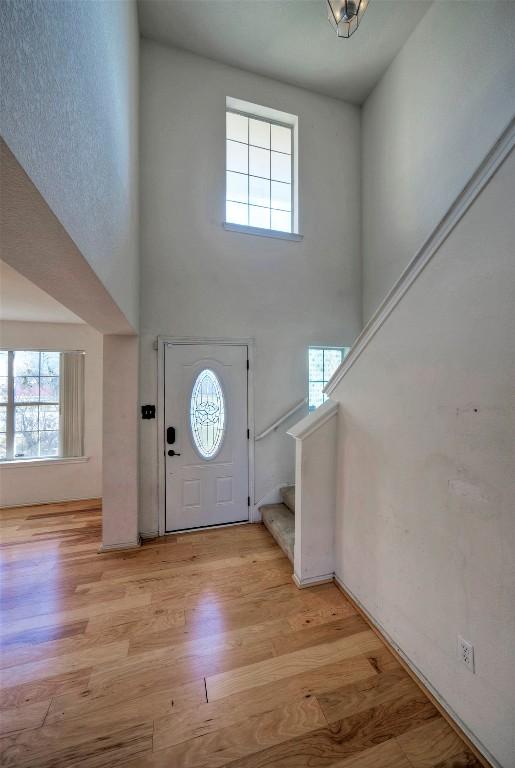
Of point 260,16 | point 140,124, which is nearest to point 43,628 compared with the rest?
point 140,124

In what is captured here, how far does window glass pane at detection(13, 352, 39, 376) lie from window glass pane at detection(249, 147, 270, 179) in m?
3.55

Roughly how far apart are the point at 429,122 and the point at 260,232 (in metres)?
1.81

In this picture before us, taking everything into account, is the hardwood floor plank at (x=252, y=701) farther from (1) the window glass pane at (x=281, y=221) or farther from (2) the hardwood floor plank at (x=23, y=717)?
(1) the window glass pane at (x=281, y=221)

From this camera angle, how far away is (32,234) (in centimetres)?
82

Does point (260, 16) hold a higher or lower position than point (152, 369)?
higher

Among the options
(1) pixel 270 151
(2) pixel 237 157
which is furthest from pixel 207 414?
(1) pixel 270 151

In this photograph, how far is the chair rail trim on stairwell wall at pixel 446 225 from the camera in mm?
1087

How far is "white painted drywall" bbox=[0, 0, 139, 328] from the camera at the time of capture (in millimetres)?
531

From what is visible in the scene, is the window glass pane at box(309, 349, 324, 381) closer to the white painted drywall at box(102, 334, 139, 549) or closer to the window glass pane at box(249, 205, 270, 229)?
the window glass pane at box(249, 205, 270, 229)

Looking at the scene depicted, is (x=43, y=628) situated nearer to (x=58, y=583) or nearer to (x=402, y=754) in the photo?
(x=58, y=583)

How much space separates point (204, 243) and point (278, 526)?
2.91m

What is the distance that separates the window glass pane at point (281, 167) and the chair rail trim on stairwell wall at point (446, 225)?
2816 millimetres

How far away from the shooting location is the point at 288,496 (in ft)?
10.3

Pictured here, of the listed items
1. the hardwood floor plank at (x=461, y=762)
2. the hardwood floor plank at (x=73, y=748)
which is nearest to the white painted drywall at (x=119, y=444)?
the hardwood floor plank at (x=73, y=748)
